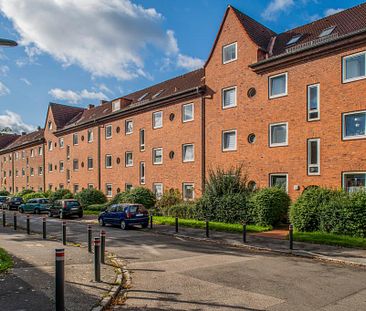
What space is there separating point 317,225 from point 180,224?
23.9ft

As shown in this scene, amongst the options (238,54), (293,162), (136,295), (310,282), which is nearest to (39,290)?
(136,295)

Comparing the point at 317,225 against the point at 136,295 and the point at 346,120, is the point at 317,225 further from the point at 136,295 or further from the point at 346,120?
the point at 136,295

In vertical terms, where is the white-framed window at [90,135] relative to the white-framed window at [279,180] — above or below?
above

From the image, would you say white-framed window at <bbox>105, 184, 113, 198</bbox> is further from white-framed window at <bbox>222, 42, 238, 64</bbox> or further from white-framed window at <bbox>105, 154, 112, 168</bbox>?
white-framed window at <bbox>222, 42, 238, 64</bbox>

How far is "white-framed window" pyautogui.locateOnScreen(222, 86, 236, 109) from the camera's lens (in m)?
22.6

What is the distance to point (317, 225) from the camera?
14984 millimetres

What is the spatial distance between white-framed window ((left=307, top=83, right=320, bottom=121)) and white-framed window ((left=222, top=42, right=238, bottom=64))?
583 centimetres

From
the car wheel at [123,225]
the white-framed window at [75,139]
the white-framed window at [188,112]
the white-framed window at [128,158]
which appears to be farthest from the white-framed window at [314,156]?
the white-framed window at [75,139]

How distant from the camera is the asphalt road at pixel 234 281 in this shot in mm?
6402

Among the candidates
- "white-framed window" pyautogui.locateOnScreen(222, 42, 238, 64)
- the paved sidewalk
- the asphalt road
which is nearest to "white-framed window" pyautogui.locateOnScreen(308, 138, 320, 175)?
"white-framed window" pyautogui.locateOnScreen(222, 42, 238, 64)

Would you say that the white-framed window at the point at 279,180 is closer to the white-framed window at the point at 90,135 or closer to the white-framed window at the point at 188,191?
the white-framed window at the point at 188,191

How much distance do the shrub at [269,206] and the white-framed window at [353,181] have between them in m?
2.95

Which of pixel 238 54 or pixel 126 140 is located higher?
pixel 238 54

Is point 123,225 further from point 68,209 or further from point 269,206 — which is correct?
point 68,209
